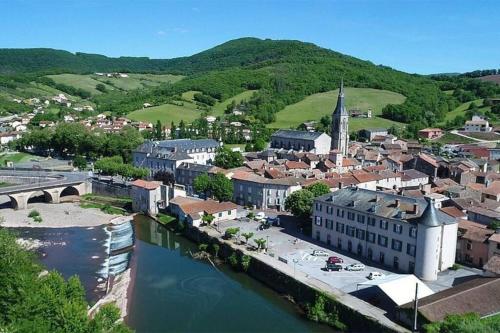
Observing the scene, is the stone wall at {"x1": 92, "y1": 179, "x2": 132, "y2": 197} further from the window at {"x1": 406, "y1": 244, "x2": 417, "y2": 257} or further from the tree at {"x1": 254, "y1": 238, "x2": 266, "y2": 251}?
the window at {"x1": 406, "y1": 244, "x2": 417, "y2": 257}

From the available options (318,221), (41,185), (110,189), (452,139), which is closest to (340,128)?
(452,139)

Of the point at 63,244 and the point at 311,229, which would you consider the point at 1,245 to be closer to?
the point at 63,244

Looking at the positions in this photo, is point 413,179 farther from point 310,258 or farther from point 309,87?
point 309,87

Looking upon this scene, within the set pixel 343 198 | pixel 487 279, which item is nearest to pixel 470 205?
pixel 343 198

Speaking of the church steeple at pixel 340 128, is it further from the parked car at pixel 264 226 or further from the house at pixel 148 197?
the parked car at pixel 264 226

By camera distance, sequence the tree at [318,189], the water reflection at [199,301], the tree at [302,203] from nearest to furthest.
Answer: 1. the water reflection at [199,301]
2. the tree at [302,203]
3. the tree at [318,189]

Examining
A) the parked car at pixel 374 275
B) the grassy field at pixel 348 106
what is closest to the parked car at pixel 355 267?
the parked car at pixel 374 275
